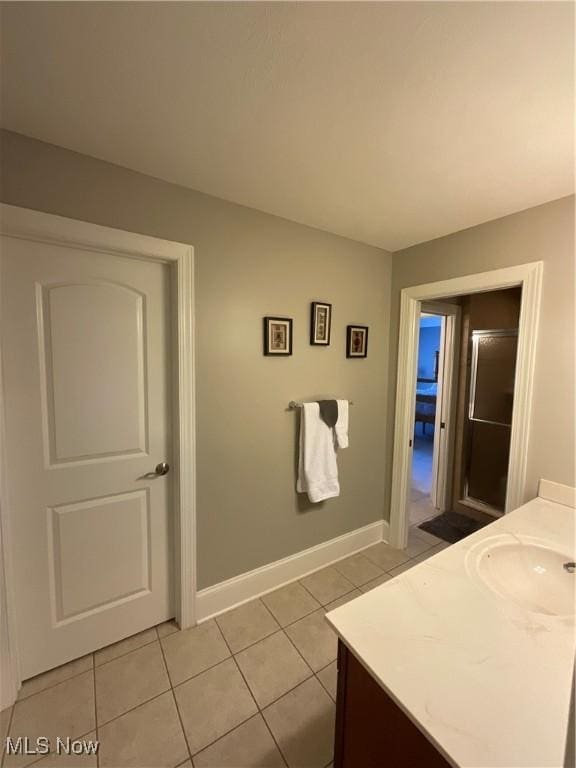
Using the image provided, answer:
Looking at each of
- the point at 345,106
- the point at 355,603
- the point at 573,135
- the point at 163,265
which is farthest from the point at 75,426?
the point at 573,135

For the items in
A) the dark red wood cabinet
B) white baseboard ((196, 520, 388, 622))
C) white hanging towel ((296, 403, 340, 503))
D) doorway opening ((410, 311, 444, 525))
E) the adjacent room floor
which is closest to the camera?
the dark red wood cabinet

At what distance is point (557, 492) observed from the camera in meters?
1.63

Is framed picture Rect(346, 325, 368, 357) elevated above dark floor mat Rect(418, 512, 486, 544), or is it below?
above

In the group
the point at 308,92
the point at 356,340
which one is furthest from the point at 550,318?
the point at 308,92

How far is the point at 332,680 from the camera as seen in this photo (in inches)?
58.5

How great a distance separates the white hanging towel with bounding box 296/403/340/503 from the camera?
6.60 feet

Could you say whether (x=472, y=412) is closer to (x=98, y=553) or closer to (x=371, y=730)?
(x=371, y=730)

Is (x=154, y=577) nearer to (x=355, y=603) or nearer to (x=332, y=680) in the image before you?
(x=332, y=680)

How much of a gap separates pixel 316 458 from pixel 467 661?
1.33 m

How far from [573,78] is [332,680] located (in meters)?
2.43

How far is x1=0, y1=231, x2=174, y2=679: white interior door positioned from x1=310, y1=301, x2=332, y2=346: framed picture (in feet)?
2.87

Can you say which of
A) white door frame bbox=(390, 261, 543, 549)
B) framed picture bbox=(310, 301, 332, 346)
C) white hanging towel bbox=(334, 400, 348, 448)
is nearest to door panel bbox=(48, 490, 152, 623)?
white hanging towel bbox=(334, 400, 348, 448)

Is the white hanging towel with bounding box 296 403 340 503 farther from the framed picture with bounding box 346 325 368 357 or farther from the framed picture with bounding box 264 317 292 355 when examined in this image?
the framed picture with bounding box 346 325 368 357

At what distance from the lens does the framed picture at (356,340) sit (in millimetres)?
2250
